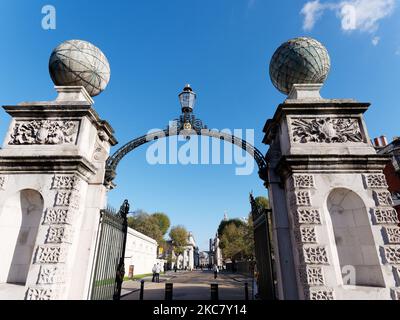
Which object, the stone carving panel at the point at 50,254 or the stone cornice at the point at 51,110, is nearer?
the stone carving panel at the point at 50,254

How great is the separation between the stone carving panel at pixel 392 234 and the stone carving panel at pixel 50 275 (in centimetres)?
846

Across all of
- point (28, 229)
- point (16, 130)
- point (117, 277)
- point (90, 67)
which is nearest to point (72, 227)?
point (28, 229)

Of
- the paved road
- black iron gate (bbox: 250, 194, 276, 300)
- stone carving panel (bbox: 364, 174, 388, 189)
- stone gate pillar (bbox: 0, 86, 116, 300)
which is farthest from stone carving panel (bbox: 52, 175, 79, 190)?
the paved road

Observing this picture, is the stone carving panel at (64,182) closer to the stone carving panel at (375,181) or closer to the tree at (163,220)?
the stone carving panel at (375,181)

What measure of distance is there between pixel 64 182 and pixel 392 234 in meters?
8.94

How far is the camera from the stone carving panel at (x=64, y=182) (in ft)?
21.1

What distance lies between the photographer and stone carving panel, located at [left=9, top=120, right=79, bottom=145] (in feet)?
23.3

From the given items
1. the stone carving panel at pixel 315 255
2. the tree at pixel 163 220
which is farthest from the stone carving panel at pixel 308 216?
the tree at pixel 163 220

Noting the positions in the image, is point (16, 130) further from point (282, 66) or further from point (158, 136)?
point (282, 66)

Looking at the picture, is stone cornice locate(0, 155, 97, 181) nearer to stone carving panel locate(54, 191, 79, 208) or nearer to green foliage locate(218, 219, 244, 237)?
stone carving panel locate(54, 191, 79, 208)

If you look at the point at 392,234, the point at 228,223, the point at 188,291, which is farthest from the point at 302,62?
the point at 228,223

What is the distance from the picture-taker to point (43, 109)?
24.1 feet

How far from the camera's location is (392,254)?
227 inches
